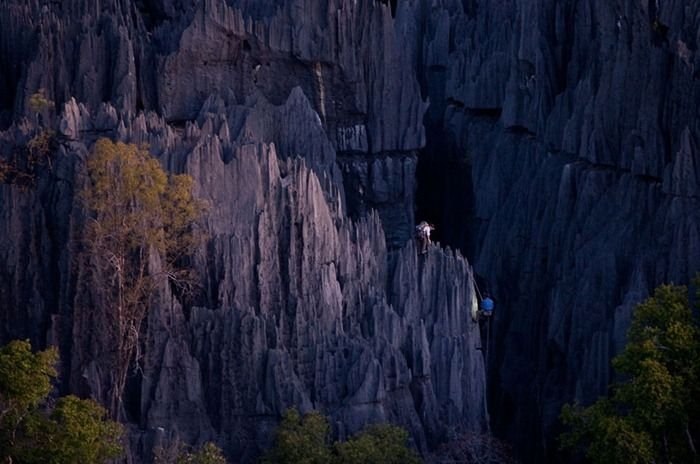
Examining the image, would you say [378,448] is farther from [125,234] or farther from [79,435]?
[125,234]

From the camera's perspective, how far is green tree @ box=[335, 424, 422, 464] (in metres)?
26.4

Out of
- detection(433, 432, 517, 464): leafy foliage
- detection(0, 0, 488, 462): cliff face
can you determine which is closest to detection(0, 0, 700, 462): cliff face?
detection(0, 0, 488, 462): cliff face

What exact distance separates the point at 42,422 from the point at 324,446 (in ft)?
18.3

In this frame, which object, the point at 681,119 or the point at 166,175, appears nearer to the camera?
the point at 166,175

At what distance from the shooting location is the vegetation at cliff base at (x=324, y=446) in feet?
86.1

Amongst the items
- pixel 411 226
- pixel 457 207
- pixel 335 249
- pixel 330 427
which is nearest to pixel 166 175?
pixel 335 249

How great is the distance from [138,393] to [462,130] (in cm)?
2119

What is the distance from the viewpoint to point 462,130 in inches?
1815

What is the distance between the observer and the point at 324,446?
26750 millimetres

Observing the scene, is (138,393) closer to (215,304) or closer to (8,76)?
(215,304)

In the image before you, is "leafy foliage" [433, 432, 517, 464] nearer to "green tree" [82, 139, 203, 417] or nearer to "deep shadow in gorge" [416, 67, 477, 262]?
"green tree" [82, 139, 203, 417]

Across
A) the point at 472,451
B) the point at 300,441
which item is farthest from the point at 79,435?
the point at 472,451

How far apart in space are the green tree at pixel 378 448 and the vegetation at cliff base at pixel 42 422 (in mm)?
4509

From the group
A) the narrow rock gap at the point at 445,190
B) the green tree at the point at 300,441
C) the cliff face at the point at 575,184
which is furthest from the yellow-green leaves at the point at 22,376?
the narrow rock gap at the point at 445,190
